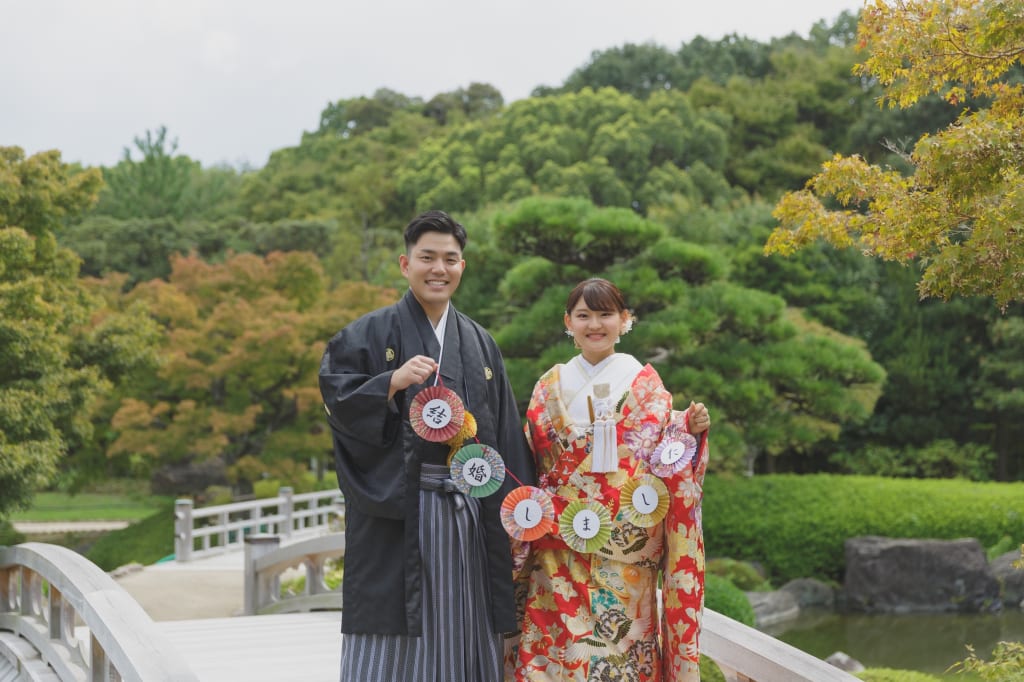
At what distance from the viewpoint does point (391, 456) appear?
3193 mm

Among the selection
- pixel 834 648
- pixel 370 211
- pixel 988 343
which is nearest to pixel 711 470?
pixel 834 648

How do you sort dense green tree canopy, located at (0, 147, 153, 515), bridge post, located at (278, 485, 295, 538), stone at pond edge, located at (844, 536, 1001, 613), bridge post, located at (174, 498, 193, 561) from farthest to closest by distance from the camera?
bridge post, located at (278, 485, 295, 538) < stone at pond edge, located at (844, 536, 1001, 613) < bridge post, located at (174, 498, 193, 561) < dense green tree canopy, located at (0, 147, 153, 515)

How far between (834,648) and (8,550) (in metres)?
9.60

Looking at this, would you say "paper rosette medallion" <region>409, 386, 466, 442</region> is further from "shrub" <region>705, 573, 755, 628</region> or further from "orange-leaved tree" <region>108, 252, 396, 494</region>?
"orange-leaved tree" <region>108, 252, 396, 494</region>

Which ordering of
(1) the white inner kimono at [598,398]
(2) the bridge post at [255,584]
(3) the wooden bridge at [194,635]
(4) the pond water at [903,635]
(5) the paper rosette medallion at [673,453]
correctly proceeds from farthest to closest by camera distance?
(4) the pond water at [903,635]
(2) the bridge post at [255,584]
(3) the wooden bridge at [194,635]
(1) the white inner kimono at [598,398]
(5) the paper rosette medallion at [673,453]

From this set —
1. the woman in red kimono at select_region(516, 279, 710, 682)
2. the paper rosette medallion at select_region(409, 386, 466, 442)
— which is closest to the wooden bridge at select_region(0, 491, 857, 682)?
the woman in red kimono at select_region(516, 279, 710, 682)

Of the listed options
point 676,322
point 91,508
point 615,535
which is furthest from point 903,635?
point 91,508

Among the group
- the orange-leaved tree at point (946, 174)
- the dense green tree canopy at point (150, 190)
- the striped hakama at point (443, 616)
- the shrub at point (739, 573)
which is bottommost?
the shrub at point (739, 573)

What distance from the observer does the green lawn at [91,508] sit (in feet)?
82.7

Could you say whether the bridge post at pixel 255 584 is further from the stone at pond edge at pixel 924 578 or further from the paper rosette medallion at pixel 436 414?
the stone at pond edge at pixel 924 578

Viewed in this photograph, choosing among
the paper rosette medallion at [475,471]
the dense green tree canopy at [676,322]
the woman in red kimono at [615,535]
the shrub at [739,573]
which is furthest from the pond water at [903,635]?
the paper rosette medallion at [475,471]

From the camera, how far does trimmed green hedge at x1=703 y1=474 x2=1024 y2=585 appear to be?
14844 millimetres

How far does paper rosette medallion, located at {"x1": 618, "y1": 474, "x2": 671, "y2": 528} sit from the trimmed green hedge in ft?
38.5

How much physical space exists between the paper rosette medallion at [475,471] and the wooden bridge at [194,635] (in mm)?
1064
